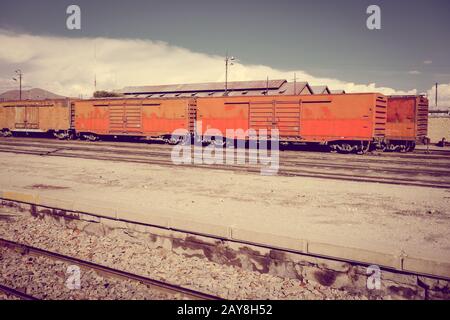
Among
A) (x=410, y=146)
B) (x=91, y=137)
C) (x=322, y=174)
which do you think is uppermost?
(x=91, y=137)

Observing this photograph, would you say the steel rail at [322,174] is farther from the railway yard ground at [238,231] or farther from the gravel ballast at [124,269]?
the gravel ballast at [124,269]

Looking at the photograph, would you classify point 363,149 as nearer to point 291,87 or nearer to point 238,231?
point 238,231

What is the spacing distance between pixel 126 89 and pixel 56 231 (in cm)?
7587

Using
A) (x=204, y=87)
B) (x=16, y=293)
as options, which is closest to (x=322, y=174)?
(x=16, y=293)

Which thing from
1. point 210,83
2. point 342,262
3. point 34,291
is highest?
point 210,83

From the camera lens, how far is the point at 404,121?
22.0 m

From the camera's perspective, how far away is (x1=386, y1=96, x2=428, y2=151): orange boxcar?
21.6m

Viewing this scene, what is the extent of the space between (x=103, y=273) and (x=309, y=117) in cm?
1634

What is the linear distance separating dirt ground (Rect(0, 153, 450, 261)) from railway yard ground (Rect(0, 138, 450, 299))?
0.11 ft

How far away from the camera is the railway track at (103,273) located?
5.52 m

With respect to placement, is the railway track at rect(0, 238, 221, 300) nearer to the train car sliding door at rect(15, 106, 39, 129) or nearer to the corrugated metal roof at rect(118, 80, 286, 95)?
the train car sliding door at rect(15, 106, 39, 129)

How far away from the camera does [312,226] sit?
7.08m

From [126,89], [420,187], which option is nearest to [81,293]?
[420,187]
